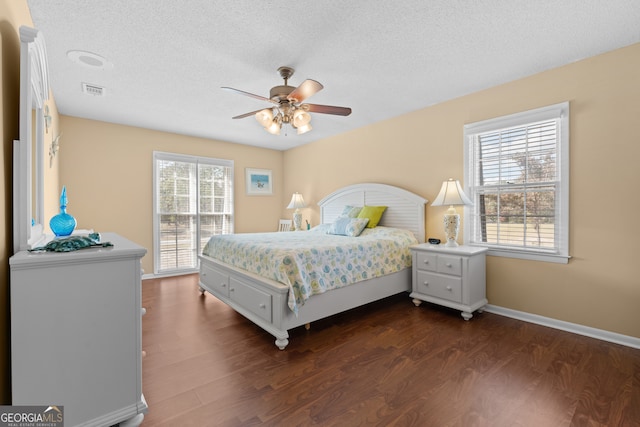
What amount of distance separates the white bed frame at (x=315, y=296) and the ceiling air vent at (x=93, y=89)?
2.17 meters

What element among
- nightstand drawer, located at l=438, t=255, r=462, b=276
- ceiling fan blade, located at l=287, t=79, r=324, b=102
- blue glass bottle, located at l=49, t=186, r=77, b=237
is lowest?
nightstand drawer, located at l=438, t=255, r=462, b=276

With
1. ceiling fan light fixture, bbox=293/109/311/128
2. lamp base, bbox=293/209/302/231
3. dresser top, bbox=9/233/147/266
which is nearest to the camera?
dresser top, bbox=9/233/147/266

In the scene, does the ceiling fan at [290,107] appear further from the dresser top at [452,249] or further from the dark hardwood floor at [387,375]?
the dark hardwood floor at [387,375]

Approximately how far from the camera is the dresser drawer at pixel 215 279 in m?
3.09

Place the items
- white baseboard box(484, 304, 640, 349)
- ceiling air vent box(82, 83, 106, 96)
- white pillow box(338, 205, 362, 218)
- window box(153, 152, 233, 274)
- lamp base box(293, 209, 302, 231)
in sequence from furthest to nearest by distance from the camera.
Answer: lamp base box(293, 209, 302, 231) → window box(153, 152, 233, 274) → white pillow box(338, 205, 362, 218) → ceiling air vent box(82, 83, 106, 96) → white baseboard box(484, 304, 640, 349)

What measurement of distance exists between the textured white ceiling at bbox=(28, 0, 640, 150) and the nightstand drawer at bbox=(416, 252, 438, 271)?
6.08 ft

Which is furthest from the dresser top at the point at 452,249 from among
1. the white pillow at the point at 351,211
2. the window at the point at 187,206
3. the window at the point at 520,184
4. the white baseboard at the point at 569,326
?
the window at the point at 187,206

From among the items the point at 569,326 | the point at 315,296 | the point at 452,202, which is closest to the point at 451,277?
the point at 452,202

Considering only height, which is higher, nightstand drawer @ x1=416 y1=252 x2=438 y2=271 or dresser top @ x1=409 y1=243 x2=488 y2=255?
dresser top @ x1=409 y1=243 x2=488 y2=255

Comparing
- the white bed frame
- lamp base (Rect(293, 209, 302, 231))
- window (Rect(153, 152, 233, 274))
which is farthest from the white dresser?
lamp base (Rect(293, 209, 302, 231))

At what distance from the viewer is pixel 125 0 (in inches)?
71.3

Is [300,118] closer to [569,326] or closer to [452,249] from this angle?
[452,249]

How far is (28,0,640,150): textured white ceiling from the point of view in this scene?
6.22ft

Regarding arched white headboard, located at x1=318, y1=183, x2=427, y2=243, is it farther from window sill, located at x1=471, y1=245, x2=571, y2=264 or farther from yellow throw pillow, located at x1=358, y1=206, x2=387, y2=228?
window sill, located at x1=471, y1=245, x2=571, y2=264
